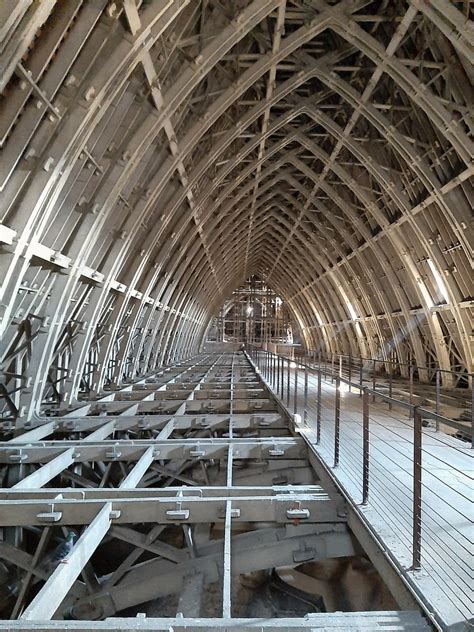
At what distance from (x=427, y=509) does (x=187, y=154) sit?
7.95 m

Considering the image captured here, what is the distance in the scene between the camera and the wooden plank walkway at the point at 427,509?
8.13 feet

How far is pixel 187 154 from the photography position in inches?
372

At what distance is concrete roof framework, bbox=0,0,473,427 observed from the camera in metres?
5.35

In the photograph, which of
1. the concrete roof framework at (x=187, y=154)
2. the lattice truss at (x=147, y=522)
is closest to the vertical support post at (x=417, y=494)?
the lattice truss at (x=147, y=522)

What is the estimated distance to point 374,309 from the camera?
744 inches

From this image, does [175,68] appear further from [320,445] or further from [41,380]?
[320,445]

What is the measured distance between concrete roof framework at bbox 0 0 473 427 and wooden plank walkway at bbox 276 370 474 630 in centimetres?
450

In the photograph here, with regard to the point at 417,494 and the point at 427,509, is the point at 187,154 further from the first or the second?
the point at 417,494

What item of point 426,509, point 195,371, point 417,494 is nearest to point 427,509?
point 426,509

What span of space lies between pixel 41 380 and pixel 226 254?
17.0 m

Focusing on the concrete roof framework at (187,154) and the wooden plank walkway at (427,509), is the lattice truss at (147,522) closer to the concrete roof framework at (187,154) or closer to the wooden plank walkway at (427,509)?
the wooden plank walkway at (427,509)

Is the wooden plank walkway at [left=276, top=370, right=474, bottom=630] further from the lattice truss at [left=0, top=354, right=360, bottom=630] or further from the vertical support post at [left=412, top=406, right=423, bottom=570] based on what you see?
the lattice truss at [left=0, top=354, right=360, bottom=630]

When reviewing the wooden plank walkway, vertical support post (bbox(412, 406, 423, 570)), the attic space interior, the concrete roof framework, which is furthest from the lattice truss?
the concrete roof framework

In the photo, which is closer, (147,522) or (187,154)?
Result: (147,522)
